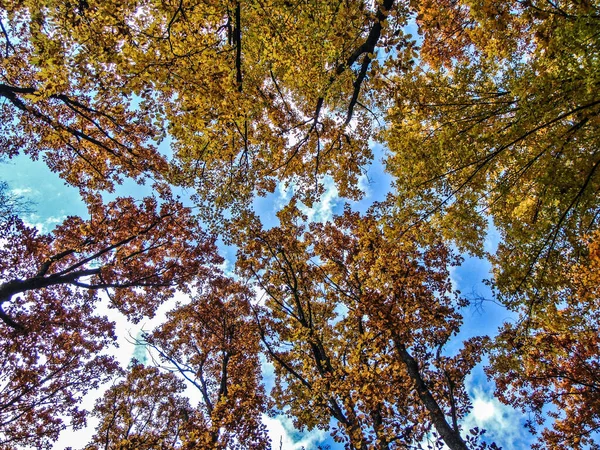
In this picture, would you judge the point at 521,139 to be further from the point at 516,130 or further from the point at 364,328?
the point at 364,328

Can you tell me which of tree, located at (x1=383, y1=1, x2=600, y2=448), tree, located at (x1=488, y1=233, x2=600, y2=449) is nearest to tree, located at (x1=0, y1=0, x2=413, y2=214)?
tree, located at (x1=383, y1=1, x2=600, y2=448)

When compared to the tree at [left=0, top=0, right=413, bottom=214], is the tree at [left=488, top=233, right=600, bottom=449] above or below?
below

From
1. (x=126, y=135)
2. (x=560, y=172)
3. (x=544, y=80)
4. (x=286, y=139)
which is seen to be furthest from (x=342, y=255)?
(x=126, y=135)

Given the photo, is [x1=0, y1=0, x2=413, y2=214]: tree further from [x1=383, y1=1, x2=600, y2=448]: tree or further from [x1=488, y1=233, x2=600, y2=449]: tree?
[x1=488, y1=233, x2=600, y2=449]: tree

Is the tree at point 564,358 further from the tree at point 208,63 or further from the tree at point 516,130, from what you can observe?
the tree at point 208,63

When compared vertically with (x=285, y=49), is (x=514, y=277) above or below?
below

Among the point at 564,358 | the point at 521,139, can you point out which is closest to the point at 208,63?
the point at 521,139

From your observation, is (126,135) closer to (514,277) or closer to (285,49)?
(285,49)

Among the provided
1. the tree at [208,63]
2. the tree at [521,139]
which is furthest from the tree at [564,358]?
the tree at [208,63]

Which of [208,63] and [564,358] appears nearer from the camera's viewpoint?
[208,63]

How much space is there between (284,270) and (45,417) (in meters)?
10.9

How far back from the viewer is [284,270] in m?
9.76

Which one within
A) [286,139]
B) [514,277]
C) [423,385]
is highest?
[286,139]

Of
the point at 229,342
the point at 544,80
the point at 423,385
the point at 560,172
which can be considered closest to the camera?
the point at 544,80
